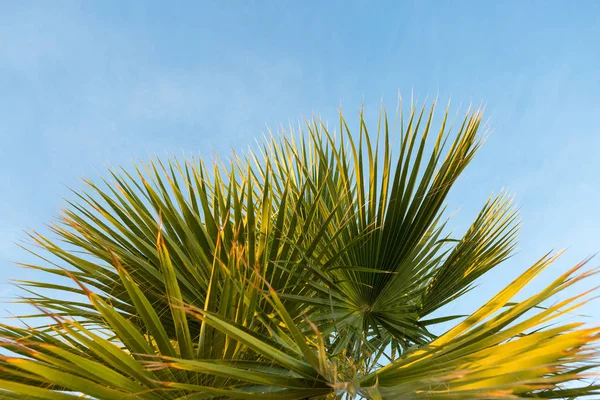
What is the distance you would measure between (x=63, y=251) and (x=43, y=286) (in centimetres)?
33

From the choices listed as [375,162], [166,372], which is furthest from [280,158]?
[166,372]

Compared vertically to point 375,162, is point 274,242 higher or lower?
lower

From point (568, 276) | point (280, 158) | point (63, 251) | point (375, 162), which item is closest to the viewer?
point (568, 276)

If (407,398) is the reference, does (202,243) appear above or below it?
above

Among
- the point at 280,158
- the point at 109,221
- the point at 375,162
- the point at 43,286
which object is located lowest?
the point at 43,286

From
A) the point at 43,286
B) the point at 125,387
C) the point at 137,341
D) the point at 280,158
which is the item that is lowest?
the point at 125,387

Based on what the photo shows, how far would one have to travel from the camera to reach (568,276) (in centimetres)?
161

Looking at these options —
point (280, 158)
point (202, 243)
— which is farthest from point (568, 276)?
point (280, 158)

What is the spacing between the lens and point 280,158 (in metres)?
4.22

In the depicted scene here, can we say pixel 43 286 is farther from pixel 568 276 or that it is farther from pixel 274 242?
pixel 568 276

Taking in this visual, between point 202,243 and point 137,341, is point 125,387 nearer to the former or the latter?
point 137,341

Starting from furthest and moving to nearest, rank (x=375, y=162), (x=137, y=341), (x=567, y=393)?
(x=375, y=162), (x=567, y=393), (x=137, y=341)

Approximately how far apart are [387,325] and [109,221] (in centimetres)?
160

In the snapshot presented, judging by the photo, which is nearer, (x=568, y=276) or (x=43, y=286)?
(x=568, y=276)
